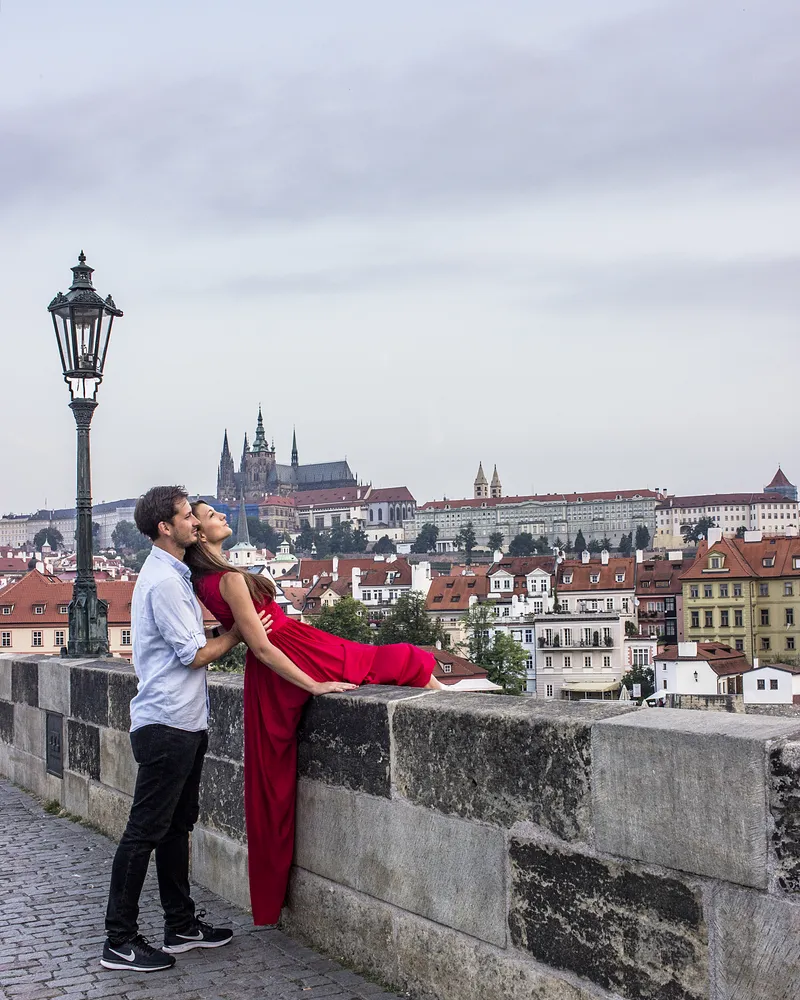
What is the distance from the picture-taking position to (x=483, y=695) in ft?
12.4

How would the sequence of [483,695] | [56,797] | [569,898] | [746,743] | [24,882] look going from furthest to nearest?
[56,797] < [24,882] < [483,695] < [569,898] < [746,743]

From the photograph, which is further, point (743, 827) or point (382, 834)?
point (382, 834)

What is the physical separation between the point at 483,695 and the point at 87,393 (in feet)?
19.7

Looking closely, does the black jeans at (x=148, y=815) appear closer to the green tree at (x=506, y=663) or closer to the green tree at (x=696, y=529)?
the green tree at (x=506, y=663)

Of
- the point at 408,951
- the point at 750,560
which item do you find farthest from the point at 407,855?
the point at 750,560

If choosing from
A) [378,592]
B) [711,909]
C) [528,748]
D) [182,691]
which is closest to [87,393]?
[182,691]

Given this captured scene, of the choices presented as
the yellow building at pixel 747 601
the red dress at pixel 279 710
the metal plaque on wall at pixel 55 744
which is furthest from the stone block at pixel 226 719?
the yellow building at pixel 747 601

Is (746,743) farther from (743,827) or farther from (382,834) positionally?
(382,834)

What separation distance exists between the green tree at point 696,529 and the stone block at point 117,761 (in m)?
179

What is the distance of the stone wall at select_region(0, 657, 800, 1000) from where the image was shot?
99.3 inches

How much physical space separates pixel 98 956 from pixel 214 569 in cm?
137

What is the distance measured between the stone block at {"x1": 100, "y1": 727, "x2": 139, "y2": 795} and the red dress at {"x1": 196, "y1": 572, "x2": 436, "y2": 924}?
1782 millimetres

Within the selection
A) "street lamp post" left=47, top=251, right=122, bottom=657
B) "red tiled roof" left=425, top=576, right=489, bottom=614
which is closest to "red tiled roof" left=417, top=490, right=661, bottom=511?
"red tiled roof" left=425, top=576, right=489, bottom=614

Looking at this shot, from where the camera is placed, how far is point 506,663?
2803 inches
